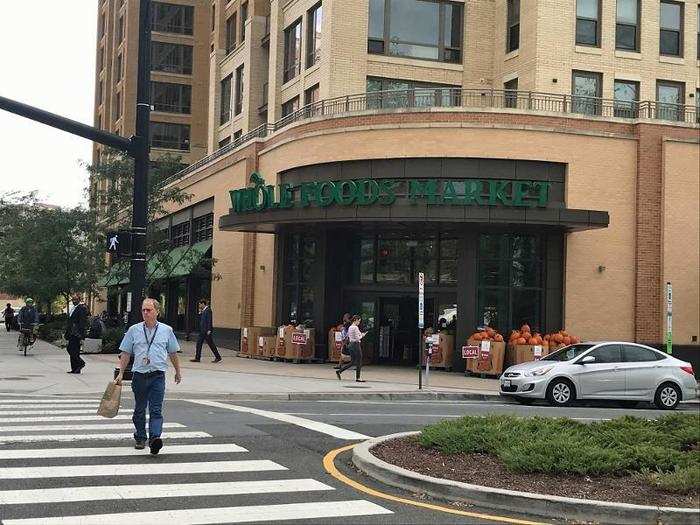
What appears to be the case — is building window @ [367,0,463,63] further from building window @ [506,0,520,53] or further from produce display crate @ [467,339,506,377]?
produce display crate @ [467,339,506,377]

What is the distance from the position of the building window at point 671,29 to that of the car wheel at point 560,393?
16665 millimetres

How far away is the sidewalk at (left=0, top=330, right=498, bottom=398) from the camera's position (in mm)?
17828

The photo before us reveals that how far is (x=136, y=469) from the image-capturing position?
888 centimetres

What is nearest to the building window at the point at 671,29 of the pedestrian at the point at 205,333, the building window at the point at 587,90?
the building window at the point at 587,90

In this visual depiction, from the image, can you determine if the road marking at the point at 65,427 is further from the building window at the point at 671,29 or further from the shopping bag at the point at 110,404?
the building window at the point at 671,29

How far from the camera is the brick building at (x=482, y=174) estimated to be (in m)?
25.6

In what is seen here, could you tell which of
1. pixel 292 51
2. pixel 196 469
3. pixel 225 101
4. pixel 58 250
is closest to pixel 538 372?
pixel 196 469

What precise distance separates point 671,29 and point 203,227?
2116 centimetres

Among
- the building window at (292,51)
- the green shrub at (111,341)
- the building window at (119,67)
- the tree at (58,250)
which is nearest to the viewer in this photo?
the green shrub at (111,341)

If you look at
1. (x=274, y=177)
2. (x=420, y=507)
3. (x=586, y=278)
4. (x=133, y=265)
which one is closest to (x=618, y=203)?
(x=586, y=278)

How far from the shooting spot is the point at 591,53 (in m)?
29.2

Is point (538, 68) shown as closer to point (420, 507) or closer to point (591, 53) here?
point (591, 53)

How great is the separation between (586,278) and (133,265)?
14185 mm

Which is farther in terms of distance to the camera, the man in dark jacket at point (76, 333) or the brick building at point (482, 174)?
the brick building at point (482, 174)
